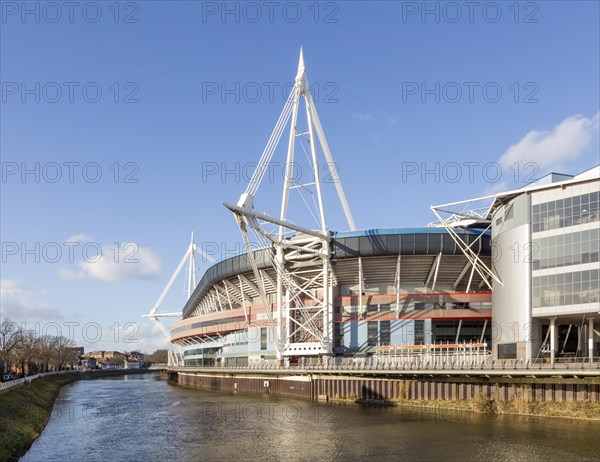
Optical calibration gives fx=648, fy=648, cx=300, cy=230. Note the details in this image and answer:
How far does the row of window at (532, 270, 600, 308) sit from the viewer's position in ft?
180

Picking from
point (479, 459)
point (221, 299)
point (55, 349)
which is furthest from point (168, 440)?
point (55, 349)

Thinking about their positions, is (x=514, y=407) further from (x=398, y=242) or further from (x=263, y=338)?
(x=263, y=338)

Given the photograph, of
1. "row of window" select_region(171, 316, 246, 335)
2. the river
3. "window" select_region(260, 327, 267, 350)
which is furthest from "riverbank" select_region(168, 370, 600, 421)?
"row of window" select_region(171, 316, 246, 335)

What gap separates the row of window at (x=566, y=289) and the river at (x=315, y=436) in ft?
41.2

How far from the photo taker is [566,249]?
56.9 m

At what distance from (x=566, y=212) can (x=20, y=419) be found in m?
48.2

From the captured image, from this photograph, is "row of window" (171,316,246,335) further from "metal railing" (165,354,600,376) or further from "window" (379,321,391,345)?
"window" (379,321,391,345)

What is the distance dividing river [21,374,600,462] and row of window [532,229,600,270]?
15181mm

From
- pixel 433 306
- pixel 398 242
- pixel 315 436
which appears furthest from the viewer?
pixel 433 306

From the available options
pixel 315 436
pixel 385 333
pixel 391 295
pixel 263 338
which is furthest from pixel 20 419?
pixel 263 338

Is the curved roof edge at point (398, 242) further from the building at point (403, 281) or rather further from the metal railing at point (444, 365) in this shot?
the metal railing at point (444, 365)

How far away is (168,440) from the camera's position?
44.8m

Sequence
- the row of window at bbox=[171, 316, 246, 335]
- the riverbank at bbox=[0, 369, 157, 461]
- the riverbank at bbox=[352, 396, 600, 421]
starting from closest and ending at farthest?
the riverbank at bbox=[0, 369, 157, 461] → the riverbank at bbox=[352, 396, 600, 421] → the row of window at bbox=[171, 316, 246, 335]

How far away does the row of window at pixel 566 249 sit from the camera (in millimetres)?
55094
